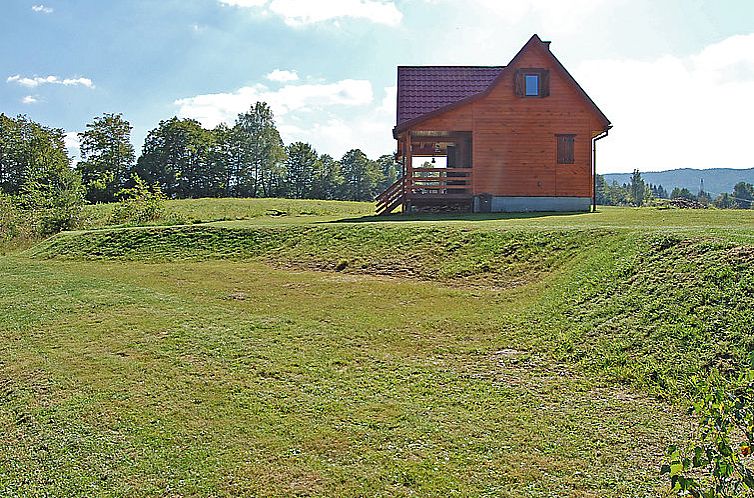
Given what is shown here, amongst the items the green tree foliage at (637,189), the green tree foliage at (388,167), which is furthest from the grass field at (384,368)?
the green tree foliage at (388,167)

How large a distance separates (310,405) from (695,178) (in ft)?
469

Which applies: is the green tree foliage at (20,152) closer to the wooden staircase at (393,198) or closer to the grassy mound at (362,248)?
the wooden staircase at (393,198)

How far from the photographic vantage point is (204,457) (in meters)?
4.70

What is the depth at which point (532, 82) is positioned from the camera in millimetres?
20656

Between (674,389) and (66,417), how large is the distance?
5006mm

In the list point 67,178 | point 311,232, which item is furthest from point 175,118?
point 311,232

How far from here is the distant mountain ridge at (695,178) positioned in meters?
123

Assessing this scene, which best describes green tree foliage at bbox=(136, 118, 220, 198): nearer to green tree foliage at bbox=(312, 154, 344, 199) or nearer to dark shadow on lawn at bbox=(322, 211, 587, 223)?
green tree foliage at bbox=(312, 154, 344, 199)

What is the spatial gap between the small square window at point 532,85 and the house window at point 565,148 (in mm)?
1529

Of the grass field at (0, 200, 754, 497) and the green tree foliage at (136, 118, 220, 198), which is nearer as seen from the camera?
the grass field at (0, 200, 754, 497)

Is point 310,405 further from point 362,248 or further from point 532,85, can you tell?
point 532,85

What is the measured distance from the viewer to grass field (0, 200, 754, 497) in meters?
4.48

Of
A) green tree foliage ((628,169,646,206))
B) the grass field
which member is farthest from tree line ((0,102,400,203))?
the grass field

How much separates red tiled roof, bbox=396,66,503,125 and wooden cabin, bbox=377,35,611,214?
0.59 meters
